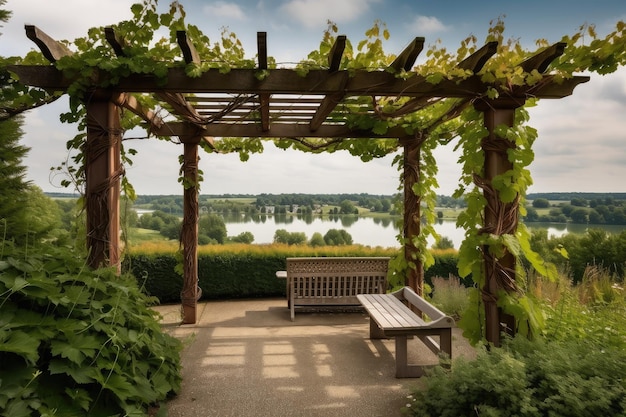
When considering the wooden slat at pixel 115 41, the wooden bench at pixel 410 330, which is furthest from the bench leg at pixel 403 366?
the wooden slat at pixel 115 41

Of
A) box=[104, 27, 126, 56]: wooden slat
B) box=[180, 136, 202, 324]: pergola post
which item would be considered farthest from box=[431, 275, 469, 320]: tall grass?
box=[104, 27, 126, 56]: wooden slat

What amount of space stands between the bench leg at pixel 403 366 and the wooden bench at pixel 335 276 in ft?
7.84

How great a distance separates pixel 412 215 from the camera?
584 cm

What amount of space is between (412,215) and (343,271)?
141 cm

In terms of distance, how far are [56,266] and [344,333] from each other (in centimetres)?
366

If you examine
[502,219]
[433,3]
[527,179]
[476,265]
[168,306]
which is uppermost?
[433,3]

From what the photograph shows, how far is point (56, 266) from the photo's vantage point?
110 inches

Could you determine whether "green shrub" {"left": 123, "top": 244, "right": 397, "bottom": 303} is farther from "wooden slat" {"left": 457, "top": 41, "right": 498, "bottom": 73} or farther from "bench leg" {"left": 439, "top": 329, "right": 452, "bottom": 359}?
"wooden slat" {"left": 457, "top": 41, "right": 498, "bottom": 73}

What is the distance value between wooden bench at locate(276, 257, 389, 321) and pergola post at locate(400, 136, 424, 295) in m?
0.56

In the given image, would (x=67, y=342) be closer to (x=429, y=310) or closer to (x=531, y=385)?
(x=531, y=385)

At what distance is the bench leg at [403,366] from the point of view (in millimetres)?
3867

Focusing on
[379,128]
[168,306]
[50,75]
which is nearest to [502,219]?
[379,128]

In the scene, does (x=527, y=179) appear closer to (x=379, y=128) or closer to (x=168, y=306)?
(x=379, y=128)

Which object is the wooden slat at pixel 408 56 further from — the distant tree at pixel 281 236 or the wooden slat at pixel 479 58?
the distant tree at pixel 281 236
